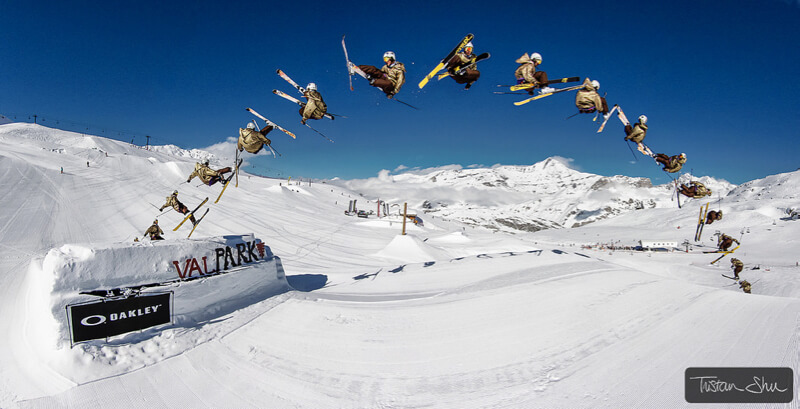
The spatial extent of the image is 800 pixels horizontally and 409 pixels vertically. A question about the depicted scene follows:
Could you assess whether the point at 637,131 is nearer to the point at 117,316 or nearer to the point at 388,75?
the point at 388,75

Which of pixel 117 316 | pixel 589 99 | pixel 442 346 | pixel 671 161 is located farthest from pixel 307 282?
pixel 671 161

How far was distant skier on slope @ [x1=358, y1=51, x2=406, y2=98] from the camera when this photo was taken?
6039mm

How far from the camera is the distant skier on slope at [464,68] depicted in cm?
577

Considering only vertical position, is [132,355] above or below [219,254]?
below

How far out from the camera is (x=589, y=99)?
19.5 ft

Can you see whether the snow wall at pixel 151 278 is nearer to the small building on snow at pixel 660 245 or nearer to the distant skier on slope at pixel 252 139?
the distant skier on slope at pixel 252 139

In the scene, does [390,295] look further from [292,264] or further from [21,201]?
[21,201]

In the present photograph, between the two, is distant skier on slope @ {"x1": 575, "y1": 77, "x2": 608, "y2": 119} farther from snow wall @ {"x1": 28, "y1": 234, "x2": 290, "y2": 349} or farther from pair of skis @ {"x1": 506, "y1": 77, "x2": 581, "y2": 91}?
snow wall @ {"x1": 28, "y1": 234, "x2": 290, "y2": 349}

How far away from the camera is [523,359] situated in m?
5.20

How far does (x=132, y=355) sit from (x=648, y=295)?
36.0 ft

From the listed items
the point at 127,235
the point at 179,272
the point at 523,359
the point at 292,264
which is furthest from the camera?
the point at 127,235

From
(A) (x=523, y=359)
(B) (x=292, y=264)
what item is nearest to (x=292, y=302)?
(A) (x=523, y=359)
